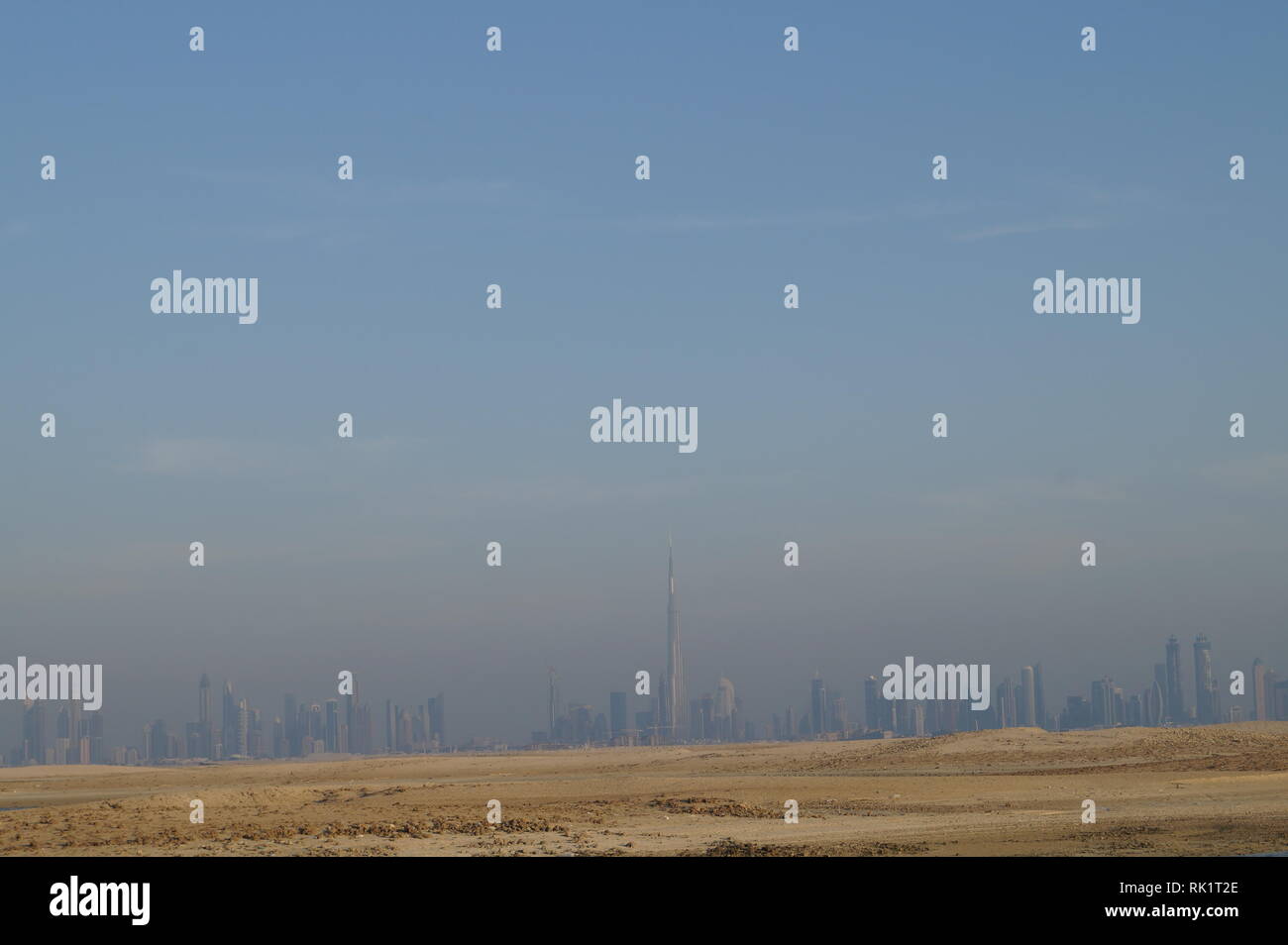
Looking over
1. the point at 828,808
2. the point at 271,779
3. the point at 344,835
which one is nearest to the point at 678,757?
the point at 271,779

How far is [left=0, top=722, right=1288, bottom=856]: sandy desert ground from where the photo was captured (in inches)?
1533

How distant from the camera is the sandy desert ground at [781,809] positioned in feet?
128

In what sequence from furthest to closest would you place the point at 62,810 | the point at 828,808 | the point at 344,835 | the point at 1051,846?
1. the point at 62,810
2. the point at 828,808
3. the point at 344,835
4. the point at 1051,846

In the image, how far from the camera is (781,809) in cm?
4981
